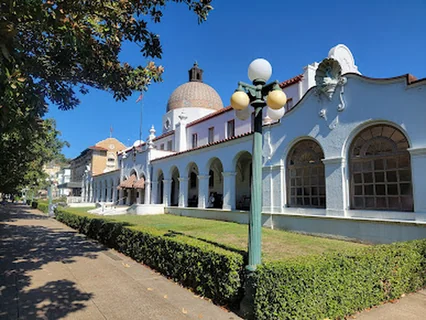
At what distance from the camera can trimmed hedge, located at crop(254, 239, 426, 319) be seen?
439 cm

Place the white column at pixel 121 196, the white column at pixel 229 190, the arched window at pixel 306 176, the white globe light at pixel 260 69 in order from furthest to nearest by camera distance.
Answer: the white column at pixel 121 196
the white column at pixel 229 190
the arched window at pixel 306 176
the white globe light at pixel 260 69

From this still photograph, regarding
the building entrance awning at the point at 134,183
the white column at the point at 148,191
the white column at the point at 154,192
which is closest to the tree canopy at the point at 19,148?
the building entrance awning at the point at 134,183

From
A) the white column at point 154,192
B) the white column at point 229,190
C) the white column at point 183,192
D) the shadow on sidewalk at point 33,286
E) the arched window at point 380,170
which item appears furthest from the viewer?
the white column at point 154,192

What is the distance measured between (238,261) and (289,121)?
9.58 meters

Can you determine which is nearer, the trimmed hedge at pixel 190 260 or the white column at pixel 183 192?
the trimmed hedge at pixel 190 260

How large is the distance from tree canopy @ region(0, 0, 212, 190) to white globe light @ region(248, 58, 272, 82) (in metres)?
2.47

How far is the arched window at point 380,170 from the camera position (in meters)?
9.80

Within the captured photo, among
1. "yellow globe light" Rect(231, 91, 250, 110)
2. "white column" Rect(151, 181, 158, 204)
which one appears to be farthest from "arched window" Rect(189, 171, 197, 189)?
"yellow globe light" Rect(231, 91, 250, 110)

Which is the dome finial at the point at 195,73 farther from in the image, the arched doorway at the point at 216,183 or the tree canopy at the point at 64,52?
the tree canopy at the point at 64,52

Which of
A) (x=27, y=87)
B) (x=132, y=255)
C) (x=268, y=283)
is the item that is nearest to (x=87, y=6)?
(x=27, y=87)

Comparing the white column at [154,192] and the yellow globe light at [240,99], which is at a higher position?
the yellow globe light at [240,99]

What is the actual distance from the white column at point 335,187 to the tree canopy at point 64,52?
24.8ft

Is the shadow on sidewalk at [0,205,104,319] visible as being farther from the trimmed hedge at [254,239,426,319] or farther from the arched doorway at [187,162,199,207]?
the arched doorway at [187,162,199,207]

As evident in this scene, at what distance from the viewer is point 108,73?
8133 mm
